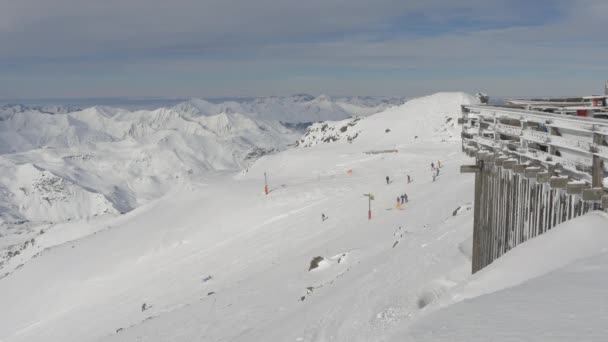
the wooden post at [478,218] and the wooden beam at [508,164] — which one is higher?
the wooden beam at [508,164]

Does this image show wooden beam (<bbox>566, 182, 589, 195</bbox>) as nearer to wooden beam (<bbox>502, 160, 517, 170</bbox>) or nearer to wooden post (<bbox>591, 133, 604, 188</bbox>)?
wooden post (<bbox>591, 133, 604, 188</bbox>)

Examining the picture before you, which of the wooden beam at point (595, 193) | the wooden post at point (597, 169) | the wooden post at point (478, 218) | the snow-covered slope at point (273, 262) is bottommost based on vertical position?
the snow-covered slope at point (273, 262)

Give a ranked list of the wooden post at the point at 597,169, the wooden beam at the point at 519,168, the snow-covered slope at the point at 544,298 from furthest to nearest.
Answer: the wooden beam at the point at 519,168 < the wooden post at the point at 597,169 < the snow-covered slope at the point at 544,298

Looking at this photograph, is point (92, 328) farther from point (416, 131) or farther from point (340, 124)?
point (340, 124)

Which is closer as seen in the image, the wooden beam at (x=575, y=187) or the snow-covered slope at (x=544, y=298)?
the snow-covered slope at (x=544, y=298)

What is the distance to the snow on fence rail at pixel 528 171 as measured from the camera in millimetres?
5992

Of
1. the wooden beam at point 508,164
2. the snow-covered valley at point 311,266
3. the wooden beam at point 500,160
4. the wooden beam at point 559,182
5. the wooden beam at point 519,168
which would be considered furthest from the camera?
the wooden beam at point 500,160

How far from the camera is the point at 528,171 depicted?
23.3ft

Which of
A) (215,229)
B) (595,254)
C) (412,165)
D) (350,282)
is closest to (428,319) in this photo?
(595,254)

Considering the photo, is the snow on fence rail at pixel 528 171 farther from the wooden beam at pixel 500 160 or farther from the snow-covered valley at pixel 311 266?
the snow-covered valley at pixel 311 266

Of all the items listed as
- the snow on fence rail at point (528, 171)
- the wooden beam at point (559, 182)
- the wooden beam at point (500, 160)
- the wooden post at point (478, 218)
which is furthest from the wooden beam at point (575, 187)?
the wooden post at point (478, 218)

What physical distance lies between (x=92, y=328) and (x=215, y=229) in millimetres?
19035

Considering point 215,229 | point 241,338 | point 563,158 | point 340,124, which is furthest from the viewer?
point 340,124

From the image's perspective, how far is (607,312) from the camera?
3.89 metres
